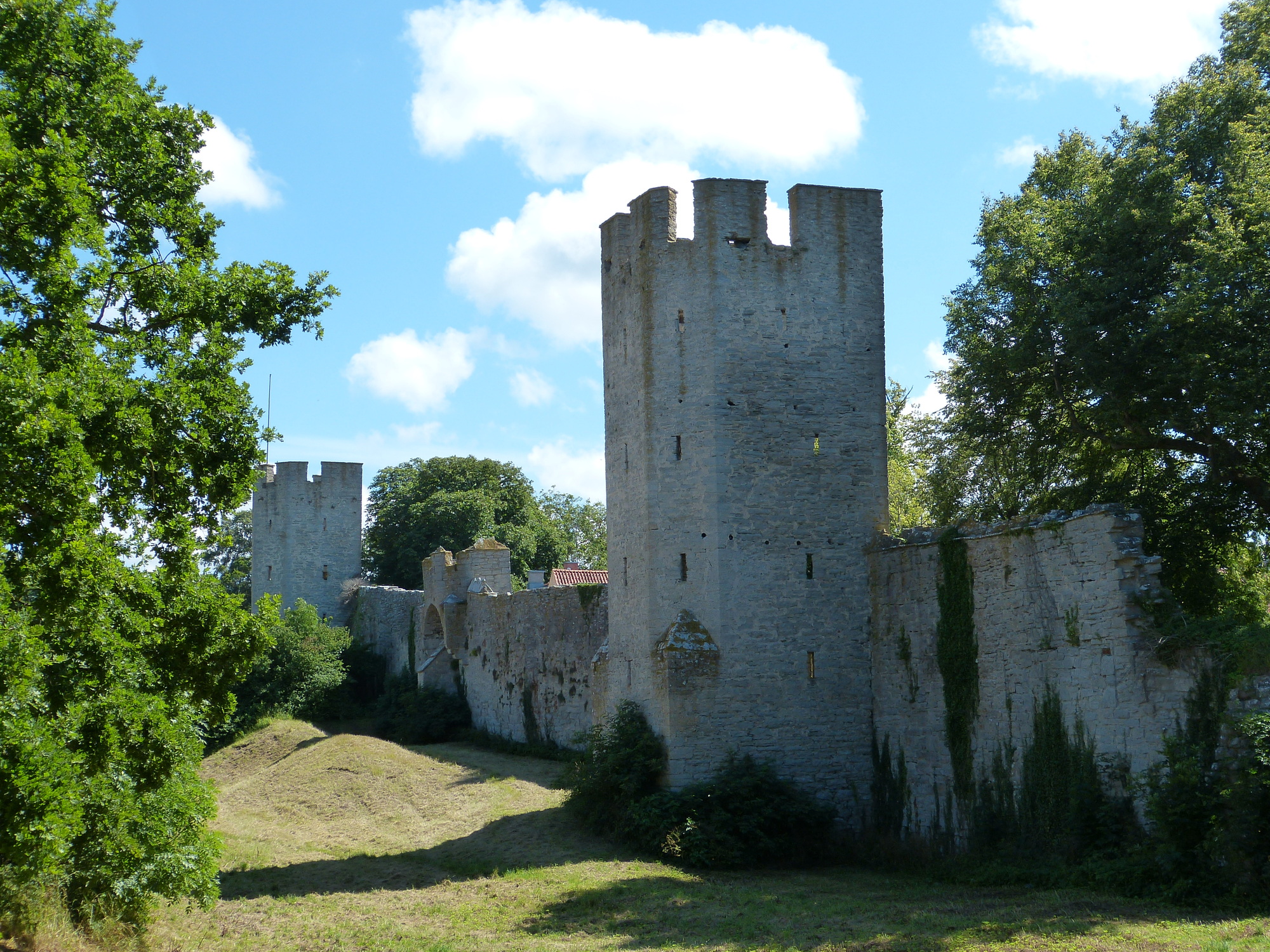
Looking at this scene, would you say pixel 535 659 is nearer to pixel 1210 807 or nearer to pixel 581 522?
pixel 1210 807

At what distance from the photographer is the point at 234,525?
67188 millimetres

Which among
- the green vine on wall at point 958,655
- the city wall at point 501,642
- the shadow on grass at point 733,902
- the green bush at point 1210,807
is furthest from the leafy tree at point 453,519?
the green bush at point 1210,807

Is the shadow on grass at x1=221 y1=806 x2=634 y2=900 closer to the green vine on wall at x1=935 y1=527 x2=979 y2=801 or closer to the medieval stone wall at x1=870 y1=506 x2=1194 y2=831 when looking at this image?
the medieval stone wall at x1=870 y1=506 x2=1194 y2=831

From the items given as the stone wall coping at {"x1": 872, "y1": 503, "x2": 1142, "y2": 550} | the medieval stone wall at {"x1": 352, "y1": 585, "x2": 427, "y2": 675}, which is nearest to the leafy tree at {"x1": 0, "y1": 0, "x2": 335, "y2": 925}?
the stone wall coping at {"x1": 872, "y1": 503, "x2": 1142, "y2": 550}

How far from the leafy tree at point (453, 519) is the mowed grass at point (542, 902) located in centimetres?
2400

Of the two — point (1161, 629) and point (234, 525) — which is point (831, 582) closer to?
point (1161, 629)

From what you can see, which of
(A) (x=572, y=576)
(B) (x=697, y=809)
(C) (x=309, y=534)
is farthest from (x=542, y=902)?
(C) (x=309, y=534)

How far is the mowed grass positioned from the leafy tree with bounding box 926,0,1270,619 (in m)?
6.75

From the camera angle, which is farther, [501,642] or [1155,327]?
[501,642]

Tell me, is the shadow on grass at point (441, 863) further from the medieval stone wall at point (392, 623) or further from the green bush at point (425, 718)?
the medieval stone wall at point (392, 623)

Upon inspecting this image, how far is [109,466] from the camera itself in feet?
32.4

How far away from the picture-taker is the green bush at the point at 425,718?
29.0 metres

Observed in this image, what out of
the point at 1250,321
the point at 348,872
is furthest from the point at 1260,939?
the point at 348,872

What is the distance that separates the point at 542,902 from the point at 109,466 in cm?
705
